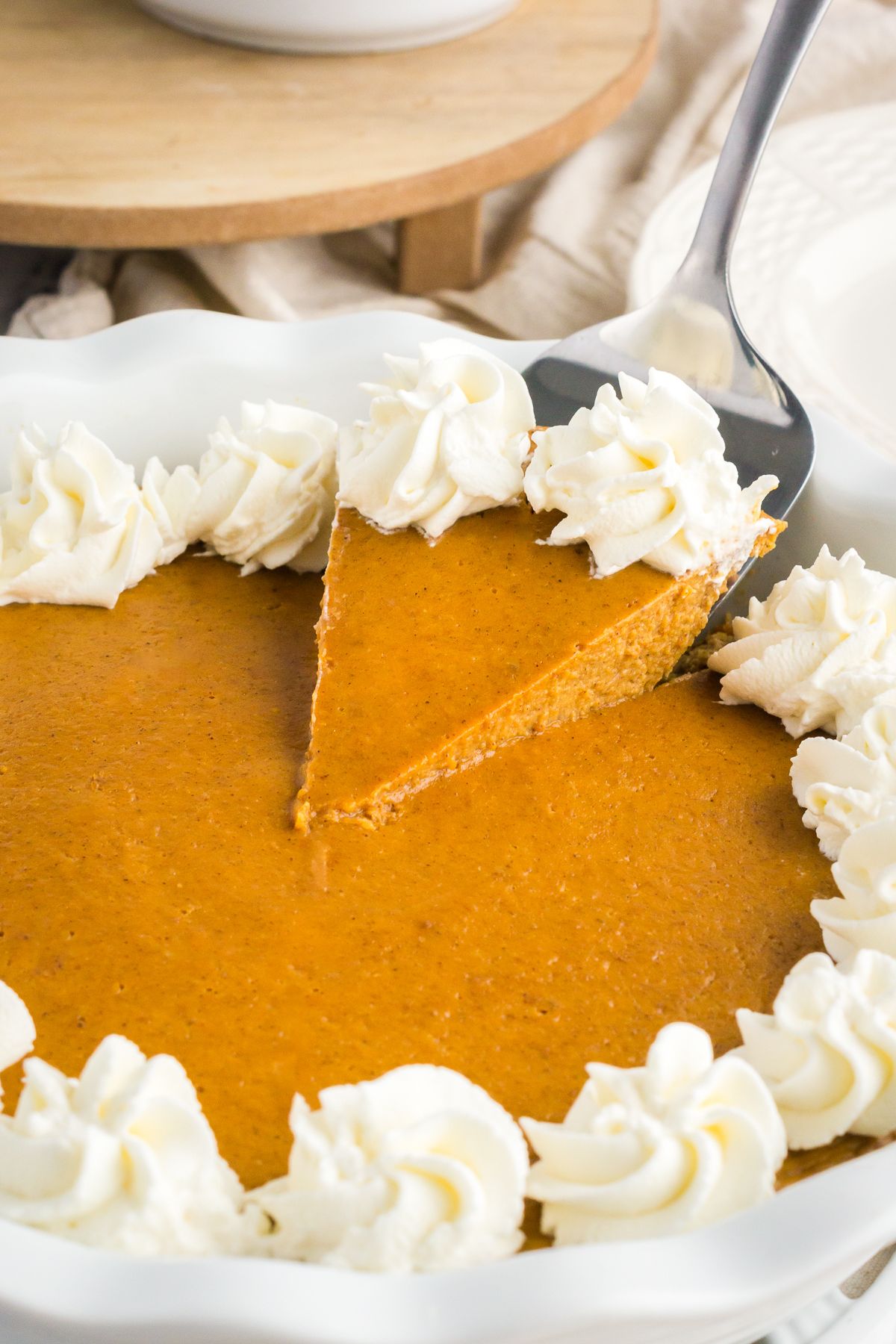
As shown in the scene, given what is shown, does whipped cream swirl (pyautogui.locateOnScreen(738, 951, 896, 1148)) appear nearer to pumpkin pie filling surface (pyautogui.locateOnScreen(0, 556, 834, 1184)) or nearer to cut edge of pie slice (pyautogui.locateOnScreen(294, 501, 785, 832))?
pumpkin pie filling surface (pyautogui.locateOnScreen(0, 556, 834, 1184))

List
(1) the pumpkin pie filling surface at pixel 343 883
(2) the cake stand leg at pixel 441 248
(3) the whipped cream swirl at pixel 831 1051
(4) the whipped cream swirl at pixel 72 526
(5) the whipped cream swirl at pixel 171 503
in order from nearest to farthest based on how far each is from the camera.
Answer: (3) the whipped cream swirl at pixel 831 1051 → (1) the pumpkin pie filling surface at pixel 343 883 → (4) the whipped cream swirl at pixel 72 526 → (5) the whipped cream swirl at pixel 171 503 → (2) the cake stand leg at pixel 441 248

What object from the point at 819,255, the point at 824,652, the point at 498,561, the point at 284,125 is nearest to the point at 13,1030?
the point at 498,561

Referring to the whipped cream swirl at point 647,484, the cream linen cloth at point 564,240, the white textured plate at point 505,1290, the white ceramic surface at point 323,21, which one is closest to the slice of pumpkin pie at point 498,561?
the whipped cream swirl at point 647,484

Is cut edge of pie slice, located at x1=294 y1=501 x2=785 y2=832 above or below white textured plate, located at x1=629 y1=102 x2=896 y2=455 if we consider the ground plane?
below

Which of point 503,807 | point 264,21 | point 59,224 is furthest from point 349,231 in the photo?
point 503,807

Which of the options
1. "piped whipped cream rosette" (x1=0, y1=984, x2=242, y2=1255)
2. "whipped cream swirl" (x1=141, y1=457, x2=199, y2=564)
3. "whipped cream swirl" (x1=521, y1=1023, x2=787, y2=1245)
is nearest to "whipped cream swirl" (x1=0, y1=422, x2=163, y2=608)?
"whipped cream swirl" (x1=141, y1=457, x2=199, y2=564)

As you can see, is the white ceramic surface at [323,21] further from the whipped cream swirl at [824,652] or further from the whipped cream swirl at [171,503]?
Result: the whipped cream swirl at [824,652]

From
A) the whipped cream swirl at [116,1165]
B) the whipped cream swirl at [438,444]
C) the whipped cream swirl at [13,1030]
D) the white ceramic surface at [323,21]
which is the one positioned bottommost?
the whipped cream swirl at [13,1030]

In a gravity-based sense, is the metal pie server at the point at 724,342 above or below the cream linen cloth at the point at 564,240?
above
